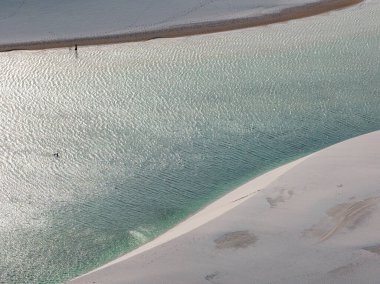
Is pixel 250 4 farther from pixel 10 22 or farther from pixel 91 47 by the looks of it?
pixel 10 22

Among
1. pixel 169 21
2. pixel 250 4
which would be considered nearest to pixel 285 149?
pixel 169 21

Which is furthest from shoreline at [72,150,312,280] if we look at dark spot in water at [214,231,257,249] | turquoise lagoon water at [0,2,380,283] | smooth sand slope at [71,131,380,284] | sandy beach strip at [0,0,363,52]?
sandy beach strip at [0,0,363,52]

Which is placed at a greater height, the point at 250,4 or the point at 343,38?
the point at 250,4

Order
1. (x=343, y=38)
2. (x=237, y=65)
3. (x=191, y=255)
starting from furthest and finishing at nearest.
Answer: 1. (x=343, y=38)
2. (x=237, y=65)
3. (x=191, y=255)

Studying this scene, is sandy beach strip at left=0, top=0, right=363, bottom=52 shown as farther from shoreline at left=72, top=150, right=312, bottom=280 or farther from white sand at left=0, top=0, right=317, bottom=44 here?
shoreline at left=72, top=150, right=312, bottom=280

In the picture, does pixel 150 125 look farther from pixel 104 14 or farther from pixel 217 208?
pixel 104 14

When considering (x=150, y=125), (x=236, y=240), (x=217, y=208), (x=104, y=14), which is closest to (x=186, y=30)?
(x=104, y=14)

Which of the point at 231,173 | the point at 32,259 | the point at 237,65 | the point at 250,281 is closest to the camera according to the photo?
the point at 250,281
